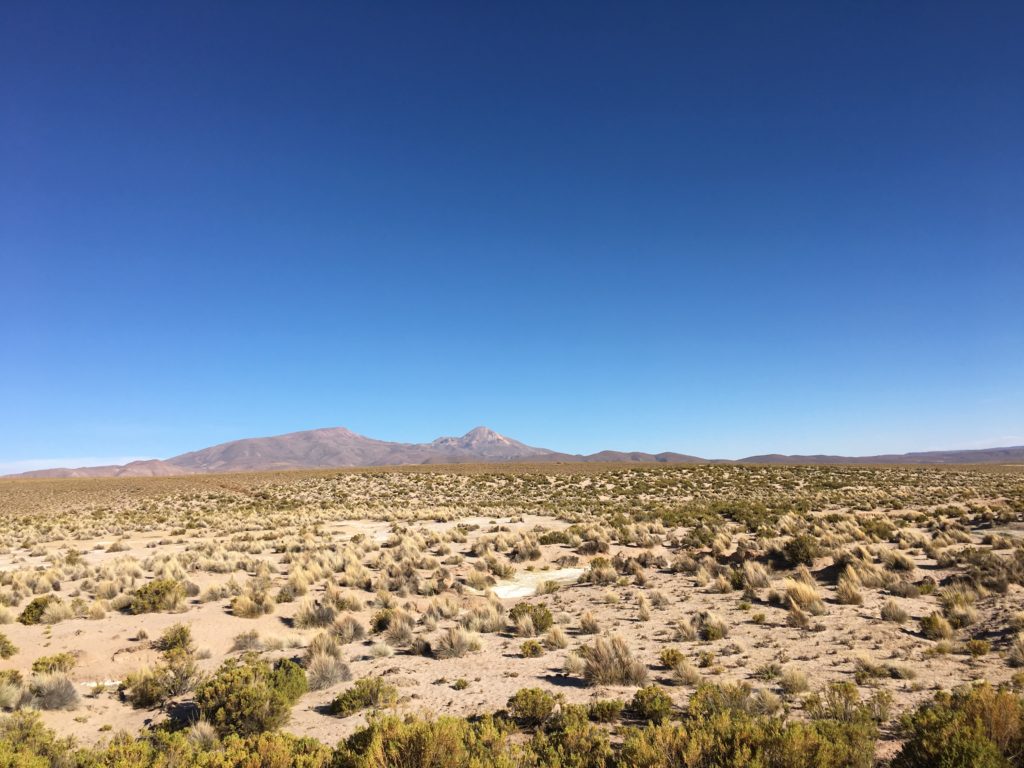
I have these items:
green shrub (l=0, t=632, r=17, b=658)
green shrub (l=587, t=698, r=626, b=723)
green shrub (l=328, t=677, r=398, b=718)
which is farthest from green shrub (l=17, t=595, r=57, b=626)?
green shrub (l=587, t=698, r=626, b=723)

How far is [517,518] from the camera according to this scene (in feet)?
107

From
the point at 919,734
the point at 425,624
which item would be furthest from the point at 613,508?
the point at 919,734

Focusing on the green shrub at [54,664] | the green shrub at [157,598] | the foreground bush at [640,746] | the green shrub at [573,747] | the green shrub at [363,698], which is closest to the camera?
the foreground bush at [640,746]

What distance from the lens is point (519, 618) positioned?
12883mm

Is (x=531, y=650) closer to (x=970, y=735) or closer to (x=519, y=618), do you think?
(x=519, y=618)

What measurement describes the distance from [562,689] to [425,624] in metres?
5.16

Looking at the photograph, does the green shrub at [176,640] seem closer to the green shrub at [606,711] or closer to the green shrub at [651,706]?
the green shrub at [606,711]

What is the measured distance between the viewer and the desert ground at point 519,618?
335 inches

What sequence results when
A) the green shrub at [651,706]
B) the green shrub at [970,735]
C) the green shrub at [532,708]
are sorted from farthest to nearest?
the green shrub at [532,708], the green shrub at [651,706], the green shrub at [970,735]

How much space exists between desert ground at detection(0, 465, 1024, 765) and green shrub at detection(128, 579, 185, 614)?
2.1 inches

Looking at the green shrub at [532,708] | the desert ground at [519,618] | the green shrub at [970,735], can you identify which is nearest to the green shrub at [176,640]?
the desert ground at [519,618]

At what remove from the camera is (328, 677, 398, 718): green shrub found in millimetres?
8461

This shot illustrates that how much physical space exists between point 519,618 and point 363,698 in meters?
5.00

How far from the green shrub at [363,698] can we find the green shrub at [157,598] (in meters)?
8.78
